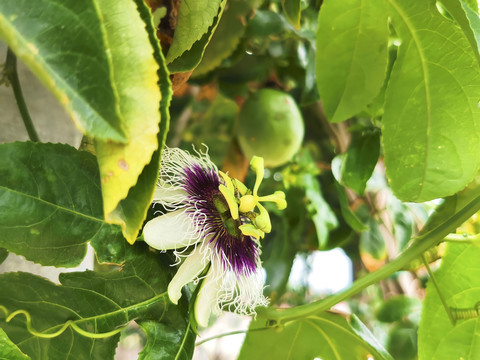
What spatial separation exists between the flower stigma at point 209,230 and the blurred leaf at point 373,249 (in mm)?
534

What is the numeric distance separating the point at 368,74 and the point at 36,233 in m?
0.38

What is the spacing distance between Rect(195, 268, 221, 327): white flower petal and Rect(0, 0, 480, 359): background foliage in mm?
23

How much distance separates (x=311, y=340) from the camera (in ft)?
2.05

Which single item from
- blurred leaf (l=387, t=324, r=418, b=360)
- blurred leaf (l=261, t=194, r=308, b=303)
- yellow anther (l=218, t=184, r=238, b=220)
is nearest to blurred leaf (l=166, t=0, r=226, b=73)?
yellow anther (l=218, t=184, r=238, b=220)

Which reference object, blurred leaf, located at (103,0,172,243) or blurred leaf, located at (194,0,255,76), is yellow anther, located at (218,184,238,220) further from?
blurred leaf, located at (194,0,255,76)

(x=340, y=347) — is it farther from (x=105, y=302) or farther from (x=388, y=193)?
(x=388, y=193)

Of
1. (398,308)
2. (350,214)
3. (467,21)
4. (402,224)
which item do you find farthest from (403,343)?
(467,21)

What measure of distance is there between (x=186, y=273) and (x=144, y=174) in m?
0.15

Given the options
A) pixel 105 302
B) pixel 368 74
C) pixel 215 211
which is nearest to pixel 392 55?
pixel 368 74

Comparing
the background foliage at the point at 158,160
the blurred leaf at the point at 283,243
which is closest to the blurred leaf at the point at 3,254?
the background foliage at the point at 158,160

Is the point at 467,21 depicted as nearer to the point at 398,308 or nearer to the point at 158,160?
the point at 158,160

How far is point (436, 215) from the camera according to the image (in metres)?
0.61

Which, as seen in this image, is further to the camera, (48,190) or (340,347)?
(340,347)

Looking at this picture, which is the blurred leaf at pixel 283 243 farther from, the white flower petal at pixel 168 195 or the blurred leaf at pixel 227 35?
the white flower petal at pixel 168 195
